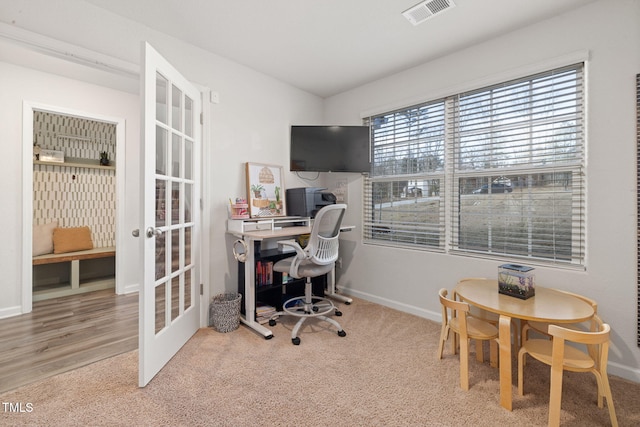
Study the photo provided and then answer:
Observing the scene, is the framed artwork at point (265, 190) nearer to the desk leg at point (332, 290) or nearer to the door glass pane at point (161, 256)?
the desk leg at point (332, 290)

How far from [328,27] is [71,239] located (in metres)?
3.88

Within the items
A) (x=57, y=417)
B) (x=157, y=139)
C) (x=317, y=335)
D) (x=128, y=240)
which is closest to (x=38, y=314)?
(x=128, y=240)

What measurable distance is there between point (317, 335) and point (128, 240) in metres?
2.69

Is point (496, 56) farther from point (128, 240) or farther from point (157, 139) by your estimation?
point (128, 240)

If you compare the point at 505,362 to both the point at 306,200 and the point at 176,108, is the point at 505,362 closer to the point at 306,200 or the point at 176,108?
the point at 306,200

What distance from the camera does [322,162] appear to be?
3283mm

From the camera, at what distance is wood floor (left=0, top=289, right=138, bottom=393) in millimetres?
1896

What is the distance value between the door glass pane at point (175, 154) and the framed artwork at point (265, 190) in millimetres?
785

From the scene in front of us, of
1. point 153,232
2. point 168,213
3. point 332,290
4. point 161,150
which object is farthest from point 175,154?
point 332,290

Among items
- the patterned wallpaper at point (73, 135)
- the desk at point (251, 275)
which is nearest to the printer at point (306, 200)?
the desk at point (251, 275)

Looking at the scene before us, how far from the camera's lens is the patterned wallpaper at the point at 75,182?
3.61 metres

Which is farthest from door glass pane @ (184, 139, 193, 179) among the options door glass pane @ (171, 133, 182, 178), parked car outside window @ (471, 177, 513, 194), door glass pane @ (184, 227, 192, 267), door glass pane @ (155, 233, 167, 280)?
parked car outside window @ (471, 177, 513, 194)

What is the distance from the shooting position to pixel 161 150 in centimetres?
193

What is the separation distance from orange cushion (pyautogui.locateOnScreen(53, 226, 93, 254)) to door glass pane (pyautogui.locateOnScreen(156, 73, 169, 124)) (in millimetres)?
2771
